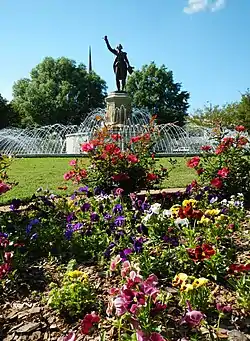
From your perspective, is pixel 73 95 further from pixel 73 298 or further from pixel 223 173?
pixel 73 298

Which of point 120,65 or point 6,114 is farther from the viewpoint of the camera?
point 6,114

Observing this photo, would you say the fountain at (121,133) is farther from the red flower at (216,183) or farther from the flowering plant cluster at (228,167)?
the red flower at (216,183)

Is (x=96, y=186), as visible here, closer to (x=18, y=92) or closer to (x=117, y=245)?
(x=117, y=245)

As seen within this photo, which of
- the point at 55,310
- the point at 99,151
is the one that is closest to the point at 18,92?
the point at 99,151

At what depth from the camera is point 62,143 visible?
2045 centimetres

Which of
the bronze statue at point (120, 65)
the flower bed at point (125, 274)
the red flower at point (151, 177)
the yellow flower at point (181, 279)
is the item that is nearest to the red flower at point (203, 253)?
the flower bed at point (125, 274)

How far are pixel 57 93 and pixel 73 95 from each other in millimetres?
1618

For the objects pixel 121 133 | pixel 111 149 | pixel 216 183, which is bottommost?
pixel 216 183

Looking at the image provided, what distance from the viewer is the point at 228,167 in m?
4.97

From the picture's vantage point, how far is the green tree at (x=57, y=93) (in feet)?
121

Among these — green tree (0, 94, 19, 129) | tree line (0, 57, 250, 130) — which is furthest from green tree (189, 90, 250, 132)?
green tree (0, 94, 19, 129)

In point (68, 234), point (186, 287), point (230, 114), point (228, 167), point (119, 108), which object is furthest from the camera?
point (230, 114)

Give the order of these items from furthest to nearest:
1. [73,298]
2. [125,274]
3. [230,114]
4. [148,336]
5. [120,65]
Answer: [230,114]
[120,65]
[73,298]
[125,274]
[148,336]

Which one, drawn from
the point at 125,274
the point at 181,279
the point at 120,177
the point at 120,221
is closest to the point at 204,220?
the point at 120,221
